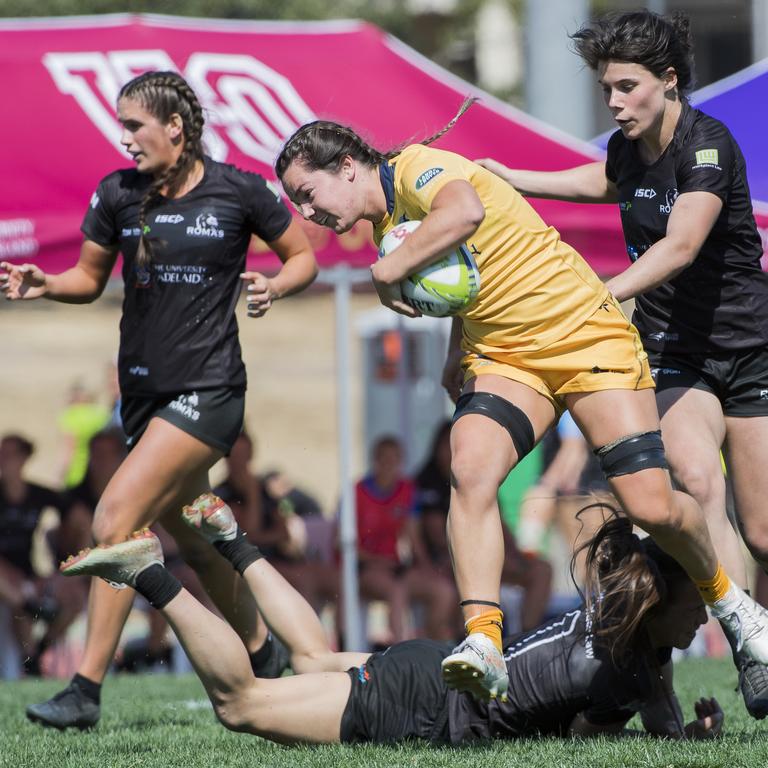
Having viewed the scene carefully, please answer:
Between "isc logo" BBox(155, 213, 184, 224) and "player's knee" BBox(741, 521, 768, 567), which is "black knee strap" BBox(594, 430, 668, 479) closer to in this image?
"player's knee" BBox(741, 521, 768, 567)

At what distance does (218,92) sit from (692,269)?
3648 mm

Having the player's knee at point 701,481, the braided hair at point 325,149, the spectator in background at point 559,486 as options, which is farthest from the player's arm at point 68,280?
the spectator in background at point 559,486

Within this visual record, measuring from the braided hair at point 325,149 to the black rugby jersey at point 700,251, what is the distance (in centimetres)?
92

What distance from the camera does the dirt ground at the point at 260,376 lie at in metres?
20.9

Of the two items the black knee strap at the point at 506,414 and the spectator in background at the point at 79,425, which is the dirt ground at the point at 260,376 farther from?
the black knee strap at the point at 506,414

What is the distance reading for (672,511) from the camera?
13.5 ft

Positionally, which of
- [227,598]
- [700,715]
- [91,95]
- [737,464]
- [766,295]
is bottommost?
[700,715]

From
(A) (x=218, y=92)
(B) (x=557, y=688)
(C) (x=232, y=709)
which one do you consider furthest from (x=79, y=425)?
(B) (x=557, y=688)

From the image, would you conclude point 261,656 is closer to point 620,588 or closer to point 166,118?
point 620,588

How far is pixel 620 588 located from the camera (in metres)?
4.08

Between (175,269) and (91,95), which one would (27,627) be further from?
(175,269)

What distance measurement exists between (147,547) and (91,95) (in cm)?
384

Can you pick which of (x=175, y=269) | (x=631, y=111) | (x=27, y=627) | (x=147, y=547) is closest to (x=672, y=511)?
(x=631, y=111)

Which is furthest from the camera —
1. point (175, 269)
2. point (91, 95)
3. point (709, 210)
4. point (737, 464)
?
point (91, 95)
